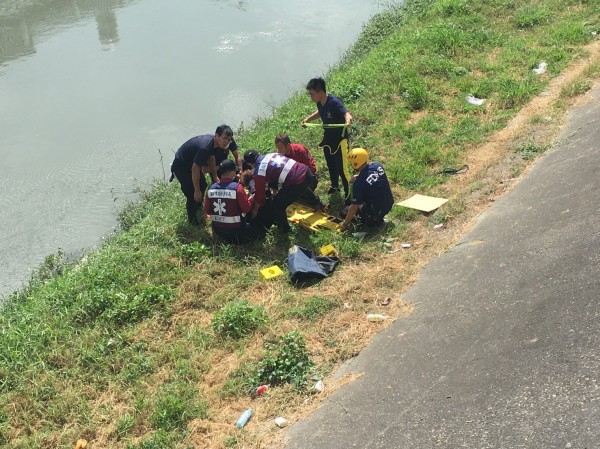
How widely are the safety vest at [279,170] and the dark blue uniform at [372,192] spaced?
743 millimetres

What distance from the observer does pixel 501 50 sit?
41.4 feet

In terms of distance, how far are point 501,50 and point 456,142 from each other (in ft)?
14.4

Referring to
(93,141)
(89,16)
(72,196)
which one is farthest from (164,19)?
(72,196)

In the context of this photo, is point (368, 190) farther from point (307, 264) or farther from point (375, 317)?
point (375, 317)

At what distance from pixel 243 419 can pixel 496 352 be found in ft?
7.15

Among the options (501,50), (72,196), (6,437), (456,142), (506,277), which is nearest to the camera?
(6,437)

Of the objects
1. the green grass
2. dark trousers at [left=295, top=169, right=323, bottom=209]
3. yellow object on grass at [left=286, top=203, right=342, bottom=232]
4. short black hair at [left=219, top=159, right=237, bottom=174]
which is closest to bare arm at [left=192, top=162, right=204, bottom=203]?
short black hair at [left=219, top=159, right=237, bottom=174]

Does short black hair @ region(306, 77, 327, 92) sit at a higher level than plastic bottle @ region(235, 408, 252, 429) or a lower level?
higher

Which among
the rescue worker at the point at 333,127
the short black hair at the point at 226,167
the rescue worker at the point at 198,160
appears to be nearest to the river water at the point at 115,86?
the rescue worker at the point at 198,160

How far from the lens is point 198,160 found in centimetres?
762

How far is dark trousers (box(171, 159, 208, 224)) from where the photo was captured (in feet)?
26.1

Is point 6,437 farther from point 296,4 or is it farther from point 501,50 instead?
point 296,4

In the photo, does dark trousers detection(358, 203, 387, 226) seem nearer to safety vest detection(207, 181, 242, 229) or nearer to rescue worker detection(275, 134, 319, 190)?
rescue worker detection(275, 134, 319, 190)

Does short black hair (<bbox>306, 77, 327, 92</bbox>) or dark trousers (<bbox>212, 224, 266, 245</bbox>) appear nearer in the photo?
dark trousers (<bbox>212, 224, 266, 245</bbox>)
